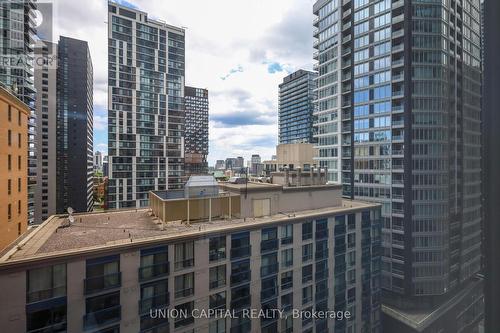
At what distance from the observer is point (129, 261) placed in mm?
5531

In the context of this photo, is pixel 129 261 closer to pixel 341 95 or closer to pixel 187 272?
pixel 187 272

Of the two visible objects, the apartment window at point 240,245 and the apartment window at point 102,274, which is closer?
the apartment window at point 102,274

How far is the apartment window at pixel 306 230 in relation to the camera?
27.0 feet

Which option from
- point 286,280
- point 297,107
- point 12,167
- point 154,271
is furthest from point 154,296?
point 297,107

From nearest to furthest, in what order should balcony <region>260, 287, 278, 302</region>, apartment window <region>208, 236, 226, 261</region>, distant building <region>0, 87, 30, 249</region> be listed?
distant building <region>0, 87, 30, 249</region>, apartment window <region>208, 236, 226, 261</region>, balcony <region>260, 287, 278, 302</region>

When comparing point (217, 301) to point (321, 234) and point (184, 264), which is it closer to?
point (184, 264)

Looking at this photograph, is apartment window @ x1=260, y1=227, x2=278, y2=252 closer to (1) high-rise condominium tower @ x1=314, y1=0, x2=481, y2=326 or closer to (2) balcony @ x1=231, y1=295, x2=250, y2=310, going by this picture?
(2) balcony @ x1=231, y1=295, x2=250, y2=310

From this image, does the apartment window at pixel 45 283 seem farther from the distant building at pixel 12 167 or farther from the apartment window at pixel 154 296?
the apartment window at pixel 154 296

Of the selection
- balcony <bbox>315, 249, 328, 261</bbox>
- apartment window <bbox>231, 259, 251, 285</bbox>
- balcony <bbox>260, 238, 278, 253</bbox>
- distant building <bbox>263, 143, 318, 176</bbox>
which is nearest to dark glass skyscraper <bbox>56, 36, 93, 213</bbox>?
distant building <bbox>263, 143, 318, 176</bbox>

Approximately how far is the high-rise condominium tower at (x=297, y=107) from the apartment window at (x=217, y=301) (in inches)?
1541

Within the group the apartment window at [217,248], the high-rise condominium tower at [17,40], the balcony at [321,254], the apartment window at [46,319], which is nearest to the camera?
the apartment window at [46,319]

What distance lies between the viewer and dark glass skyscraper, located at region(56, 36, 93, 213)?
2930cm

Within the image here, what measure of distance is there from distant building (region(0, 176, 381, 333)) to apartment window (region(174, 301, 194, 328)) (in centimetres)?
2

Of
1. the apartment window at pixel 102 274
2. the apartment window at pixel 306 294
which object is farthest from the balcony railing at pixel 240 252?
the apartment window at pixel 102 274
